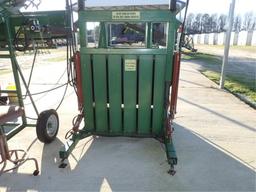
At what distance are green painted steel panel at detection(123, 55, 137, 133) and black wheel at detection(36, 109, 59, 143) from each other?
106 cm

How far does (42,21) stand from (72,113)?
78.2 inches

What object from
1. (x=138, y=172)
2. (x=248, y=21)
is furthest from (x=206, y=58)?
(x=248, y=21)

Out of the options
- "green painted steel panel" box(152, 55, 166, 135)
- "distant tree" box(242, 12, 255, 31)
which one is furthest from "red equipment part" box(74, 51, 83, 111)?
"distant tree" box(242, 12, 255, 31)

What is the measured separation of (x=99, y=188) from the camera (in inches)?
104

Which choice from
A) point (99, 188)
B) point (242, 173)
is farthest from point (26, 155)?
point (242, 173)

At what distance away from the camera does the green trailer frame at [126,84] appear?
320 centimetres

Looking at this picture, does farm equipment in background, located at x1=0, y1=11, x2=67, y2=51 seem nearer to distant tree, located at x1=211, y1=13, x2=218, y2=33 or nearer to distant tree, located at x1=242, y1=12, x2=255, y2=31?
distant tree, located at x1=211, y1=13, x2=218, y2=33

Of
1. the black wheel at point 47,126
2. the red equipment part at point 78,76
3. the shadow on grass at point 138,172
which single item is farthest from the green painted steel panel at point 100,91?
the black wheel at point 47,126

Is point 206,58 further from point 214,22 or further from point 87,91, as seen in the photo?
point 214,22

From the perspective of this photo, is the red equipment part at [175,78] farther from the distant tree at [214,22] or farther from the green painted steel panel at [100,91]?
the distant tree at [214,22]

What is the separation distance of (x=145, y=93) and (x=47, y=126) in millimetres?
1459

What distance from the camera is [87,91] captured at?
11.8 ft

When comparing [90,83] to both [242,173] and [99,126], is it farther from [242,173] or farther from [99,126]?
[242,173]

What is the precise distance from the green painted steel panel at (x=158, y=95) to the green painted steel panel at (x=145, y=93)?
0.23ft
